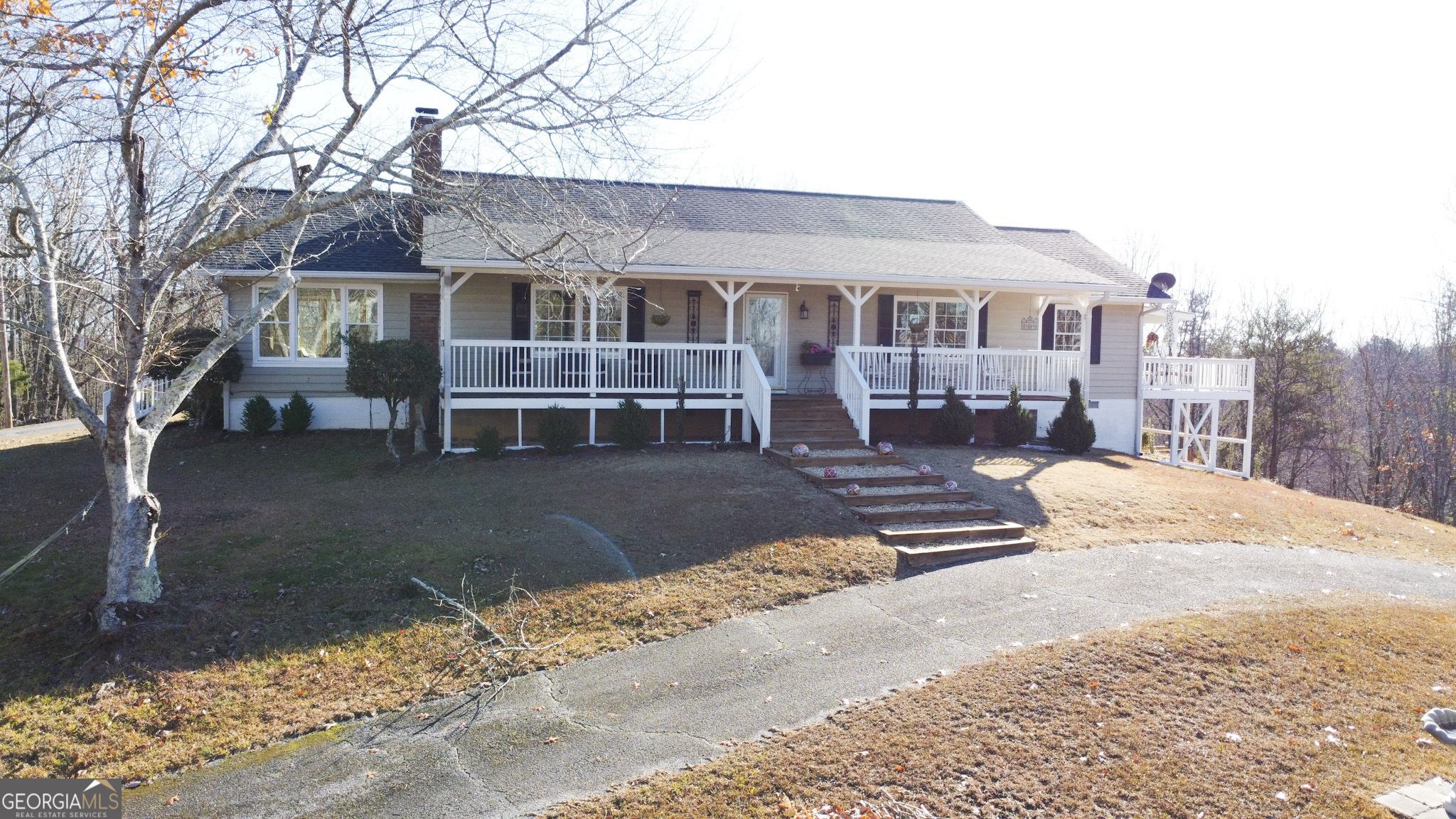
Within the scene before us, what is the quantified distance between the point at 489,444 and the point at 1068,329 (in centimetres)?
1304

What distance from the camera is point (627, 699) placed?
5.55 metres

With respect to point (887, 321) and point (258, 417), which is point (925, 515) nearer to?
point (887, 321)

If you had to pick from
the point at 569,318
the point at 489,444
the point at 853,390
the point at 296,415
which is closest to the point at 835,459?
the point at 853,390

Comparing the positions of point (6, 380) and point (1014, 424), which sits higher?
point (6, 380)

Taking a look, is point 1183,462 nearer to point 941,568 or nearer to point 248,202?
point 941,568

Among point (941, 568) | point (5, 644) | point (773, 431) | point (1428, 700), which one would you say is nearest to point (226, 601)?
point (5, 644)

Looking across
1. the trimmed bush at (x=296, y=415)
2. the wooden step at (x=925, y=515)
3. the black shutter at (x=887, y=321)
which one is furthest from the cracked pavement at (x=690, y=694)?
the trimmed bush at (x=296, y=415)

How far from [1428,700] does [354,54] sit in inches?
384

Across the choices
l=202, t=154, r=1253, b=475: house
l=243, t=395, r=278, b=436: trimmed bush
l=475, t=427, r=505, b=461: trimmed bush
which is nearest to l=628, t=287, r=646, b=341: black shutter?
l=202, t=154, r=1253, b=475: house

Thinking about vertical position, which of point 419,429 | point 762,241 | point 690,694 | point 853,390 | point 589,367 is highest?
point 762,241

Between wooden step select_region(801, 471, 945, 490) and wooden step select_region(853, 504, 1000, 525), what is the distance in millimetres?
947

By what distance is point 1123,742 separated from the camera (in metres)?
4.80

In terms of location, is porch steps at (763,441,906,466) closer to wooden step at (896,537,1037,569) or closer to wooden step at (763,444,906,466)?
wooden step at (763,444,906,466)

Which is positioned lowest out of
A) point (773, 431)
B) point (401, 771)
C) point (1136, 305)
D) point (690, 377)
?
point (401, 771)
